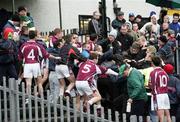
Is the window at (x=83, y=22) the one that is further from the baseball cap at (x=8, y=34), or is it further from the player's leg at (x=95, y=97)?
the player's leg at (x=95, y=97)

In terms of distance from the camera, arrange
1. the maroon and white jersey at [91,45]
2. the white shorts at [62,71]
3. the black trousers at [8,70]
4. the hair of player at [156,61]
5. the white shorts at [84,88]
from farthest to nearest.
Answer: the maroon and white jersey at [91,45] → the white shorts at [62,71] → the black trousers at [8,70] → the white shorts at [84,88] → the hair of player at [156,61]

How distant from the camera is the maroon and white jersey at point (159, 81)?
12461 millimetres

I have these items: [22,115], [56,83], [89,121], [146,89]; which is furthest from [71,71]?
[89,121]

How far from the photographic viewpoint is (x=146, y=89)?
13359mm

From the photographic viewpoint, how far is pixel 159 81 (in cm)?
1244

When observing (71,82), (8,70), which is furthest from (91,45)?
(8,70)

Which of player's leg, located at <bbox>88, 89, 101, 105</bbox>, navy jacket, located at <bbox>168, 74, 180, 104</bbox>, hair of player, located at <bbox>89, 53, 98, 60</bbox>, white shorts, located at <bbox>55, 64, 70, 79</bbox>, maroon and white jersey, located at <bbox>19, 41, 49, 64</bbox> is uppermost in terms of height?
maroon and white jersey, located at <bbox>19, 41, 49, 64</bbox>

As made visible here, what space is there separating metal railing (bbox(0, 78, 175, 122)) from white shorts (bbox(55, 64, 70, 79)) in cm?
284

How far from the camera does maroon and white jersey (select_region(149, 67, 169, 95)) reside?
12.5 m

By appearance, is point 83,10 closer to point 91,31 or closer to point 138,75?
point 91,31

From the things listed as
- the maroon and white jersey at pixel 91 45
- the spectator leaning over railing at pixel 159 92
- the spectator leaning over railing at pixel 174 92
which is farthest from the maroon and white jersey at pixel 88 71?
the maroon and white jersey at pixel 91 45

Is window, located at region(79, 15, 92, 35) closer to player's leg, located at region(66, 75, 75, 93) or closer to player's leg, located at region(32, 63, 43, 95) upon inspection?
player's leg, located at region(66, 75, 75, 93)

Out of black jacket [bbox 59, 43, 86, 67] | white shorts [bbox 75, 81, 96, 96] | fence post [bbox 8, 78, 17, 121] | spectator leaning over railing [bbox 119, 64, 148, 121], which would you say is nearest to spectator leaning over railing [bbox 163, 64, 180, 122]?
spectator leaning over railing [bbox 119, 64, 148, 121]

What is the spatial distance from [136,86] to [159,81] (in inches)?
22.4
